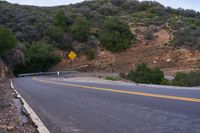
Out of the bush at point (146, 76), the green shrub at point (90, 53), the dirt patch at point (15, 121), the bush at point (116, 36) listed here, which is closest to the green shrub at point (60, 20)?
the bush at point (116, 36)

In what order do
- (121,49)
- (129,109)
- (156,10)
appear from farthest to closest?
(156,10) < (121,49) < (129,109)

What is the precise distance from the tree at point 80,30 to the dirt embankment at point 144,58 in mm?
5567

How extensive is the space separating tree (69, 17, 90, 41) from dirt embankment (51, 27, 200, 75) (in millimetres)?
5567

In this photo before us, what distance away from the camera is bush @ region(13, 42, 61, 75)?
2749 inches

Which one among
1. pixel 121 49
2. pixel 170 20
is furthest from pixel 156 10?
pixel 121 49

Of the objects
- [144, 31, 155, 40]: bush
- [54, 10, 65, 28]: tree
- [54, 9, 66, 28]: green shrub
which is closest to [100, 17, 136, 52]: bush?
[144, 31, 155, 40]: bush

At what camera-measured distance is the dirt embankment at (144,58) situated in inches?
2586

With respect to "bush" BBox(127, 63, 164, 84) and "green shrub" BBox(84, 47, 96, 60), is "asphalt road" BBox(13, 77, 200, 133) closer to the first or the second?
"bush" BBox(127, 63, 164, 84)

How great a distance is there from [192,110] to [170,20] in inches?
3082

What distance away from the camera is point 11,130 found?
8.51 meters

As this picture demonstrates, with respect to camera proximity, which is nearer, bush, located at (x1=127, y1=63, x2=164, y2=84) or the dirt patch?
the dirt patch

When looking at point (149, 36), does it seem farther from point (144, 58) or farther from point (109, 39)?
point (109, 39)

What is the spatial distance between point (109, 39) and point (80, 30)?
24.3 ft

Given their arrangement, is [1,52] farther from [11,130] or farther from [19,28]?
[11,130]
